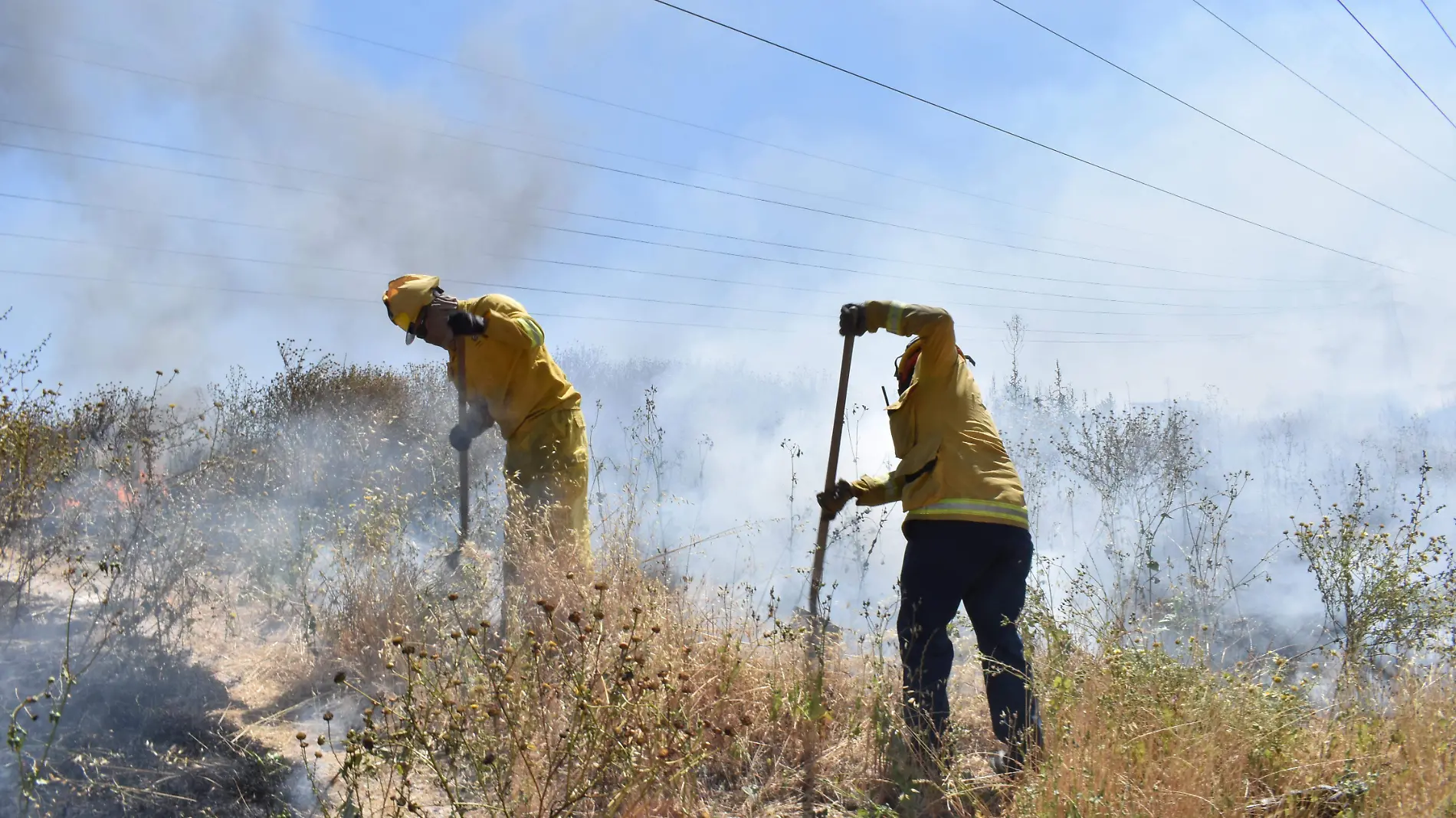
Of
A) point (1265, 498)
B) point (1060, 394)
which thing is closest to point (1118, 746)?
point (1060, 394)

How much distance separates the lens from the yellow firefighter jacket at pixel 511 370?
4.10 meters

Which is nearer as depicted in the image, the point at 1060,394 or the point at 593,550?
the point at 593,550

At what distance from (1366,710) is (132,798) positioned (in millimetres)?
3723

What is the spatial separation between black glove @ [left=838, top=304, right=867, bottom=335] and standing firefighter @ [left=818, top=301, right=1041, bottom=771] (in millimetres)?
198

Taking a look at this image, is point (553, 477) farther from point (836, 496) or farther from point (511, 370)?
point (836, 496)

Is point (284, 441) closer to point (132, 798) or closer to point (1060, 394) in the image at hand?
point (132, 798)

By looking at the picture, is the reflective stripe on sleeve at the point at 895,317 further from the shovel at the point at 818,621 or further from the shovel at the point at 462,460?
the shovel at the point at 462,460

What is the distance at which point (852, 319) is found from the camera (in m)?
3.31

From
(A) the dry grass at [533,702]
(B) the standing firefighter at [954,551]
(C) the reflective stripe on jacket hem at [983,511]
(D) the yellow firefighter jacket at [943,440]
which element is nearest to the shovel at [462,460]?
(A) the dry grass at [533,702]

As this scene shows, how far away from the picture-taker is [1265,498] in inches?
515

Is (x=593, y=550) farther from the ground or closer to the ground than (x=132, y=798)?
farther from the ground

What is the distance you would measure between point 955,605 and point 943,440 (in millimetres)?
Answer: 539

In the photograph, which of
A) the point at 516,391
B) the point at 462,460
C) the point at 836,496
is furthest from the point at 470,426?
the point at 836,496

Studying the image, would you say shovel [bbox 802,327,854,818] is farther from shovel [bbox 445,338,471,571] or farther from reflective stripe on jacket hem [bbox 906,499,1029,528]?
shovel [bbox 445,338,471,571]
